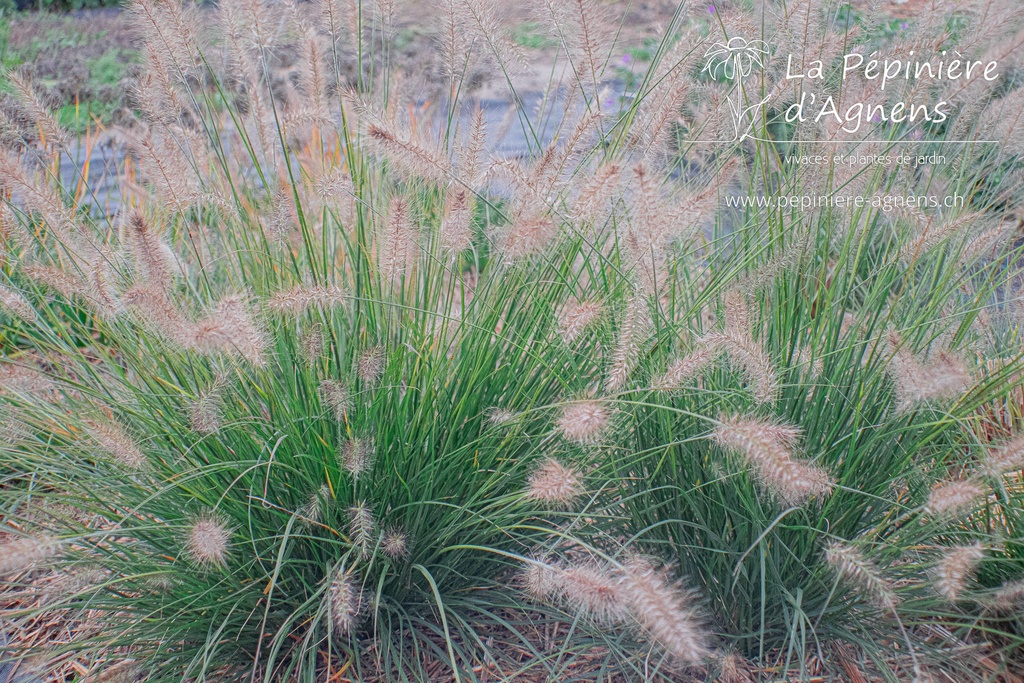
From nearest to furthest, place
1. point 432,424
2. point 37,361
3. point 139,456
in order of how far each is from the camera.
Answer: point 139,456, point 432,424, point 37,361

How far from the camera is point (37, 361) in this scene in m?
3.53

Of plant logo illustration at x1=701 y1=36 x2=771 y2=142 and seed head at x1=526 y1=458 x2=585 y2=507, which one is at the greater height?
plant logo illustration at x1=701 y1=36 x2=771 y2=142

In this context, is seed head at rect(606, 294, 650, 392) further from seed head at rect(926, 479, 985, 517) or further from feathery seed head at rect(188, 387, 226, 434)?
feathery seed head at rect(188, 387, 226, 434)

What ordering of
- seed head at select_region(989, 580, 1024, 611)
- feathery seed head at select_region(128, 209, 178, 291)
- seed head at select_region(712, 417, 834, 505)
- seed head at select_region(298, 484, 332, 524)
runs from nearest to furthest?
seed head at select_region(712, 417, 834, 505) < seed head at select_region(989, 580, 1024, 611) < feathery seed head at select_region(128, 209, 178, 291) < seed head at select_region(298, 484, 332, 524)

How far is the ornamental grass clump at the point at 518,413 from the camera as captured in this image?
1.88 meters

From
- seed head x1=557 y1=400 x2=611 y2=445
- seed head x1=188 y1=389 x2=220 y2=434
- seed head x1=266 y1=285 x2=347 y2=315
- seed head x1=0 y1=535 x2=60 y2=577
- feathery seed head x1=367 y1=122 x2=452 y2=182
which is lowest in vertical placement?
seed head x1=0 y1=535 x2=60 y2=577

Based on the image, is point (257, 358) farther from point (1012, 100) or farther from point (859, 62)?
point (1012, 100)

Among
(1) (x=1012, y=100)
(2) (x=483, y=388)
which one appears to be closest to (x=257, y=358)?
(2) (x=483, y=388)

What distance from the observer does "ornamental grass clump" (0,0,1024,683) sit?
1879 millimetres

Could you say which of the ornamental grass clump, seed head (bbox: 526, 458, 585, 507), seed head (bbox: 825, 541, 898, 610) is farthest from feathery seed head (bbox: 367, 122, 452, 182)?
seed head (bbox: 825, 541, 898, 610)

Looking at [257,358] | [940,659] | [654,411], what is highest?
[257,358]

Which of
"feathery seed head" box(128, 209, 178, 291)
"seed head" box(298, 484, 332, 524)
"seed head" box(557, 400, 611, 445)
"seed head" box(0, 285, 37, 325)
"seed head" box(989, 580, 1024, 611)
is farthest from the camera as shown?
"seed head" box(0, 285, 37, 325)

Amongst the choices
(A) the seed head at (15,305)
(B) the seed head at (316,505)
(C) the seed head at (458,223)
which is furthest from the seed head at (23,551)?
(C) the seed head at (458,223)

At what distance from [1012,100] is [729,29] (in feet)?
2.91
